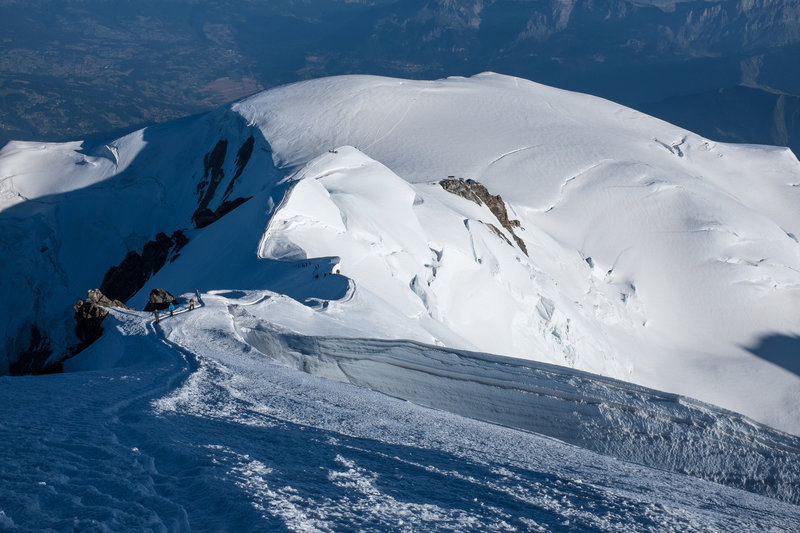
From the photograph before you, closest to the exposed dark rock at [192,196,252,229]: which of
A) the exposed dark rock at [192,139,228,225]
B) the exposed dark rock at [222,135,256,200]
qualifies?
the exposed dark rock at [192,139,228,225]

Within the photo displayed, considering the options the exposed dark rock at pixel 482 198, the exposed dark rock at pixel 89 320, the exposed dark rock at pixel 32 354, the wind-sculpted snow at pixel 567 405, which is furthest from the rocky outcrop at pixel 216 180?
the wind-sculpted snow at pixel 567 405

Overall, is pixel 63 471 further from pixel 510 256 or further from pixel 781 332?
pixel 781 332

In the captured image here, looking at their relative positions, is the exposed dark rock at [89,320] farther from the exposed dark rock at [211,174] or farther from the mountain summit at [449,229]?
the exposed dark rock at [211,174]

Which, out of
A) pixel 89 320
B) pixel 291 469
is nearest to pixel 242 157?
pixel 89 320

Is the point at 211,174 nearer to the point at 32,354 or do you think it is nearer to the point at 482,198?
the point at 32,354

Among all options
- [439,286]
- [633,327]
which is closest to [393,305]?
[439,286]

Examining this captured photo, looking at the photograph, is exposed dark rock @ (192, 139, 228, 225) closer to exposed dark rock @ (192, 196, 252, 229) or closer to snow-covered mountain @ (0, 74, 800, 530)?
snow-covered mountain @ (0, 74, 800, 530)
